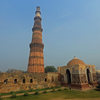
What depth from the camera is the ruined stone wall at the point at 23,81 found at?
15422 millimetres

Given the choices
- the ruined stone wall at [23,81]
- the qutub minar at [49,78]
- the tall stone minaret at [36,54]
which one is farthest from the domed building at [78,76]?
the tall stone minaret at [36,54]

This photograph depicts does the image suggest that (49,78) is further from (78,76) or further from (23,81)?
(78,76)

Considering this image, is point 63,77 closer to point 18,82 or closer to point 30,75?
point 30,75

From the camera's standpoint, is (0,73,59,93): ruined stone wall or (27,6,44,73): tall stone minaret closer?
(0,73,59,93): ruined stone wall

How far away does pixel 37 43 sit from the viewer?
28.5 m

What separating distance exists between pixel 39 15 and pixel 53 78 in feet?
89.1

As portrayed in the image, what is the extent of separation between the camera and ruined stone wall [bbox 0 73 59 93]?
1542cm

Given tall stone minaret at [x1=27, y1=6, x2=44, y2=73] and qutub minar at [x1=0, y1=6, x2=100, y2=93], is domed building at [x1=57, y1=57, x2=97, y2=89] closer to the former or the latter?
qutub minar at [x1=0, y1=6, x2=100, y2=93]

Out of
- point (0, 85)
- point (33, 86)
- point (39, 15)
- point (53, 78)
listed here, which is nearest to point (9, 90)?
point (0, 85)

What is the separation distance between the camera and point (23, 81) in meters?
17.4

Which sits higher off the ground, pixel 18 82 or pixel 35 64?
pixel 35 64

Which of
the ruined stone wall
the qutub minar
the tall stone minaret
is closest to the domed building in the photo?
the qutub minar

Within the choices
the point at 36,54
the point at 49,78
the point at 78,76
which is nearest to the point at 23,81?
the point at 49,78

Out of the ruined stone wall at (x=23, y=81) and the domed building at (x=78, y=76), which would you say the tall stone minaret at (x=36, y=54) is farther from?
the domed building at (x=78, y=76)
